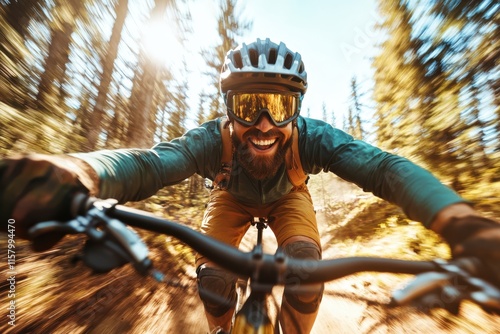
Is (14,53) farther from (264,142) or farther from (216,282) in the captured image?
(216,282)

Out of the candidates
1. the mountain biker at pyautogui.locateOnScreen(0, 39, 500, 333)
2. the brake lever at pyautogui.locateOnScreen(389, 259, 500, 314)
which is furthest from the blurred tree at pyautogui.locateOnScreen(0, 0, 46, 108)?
the brake lever at pyautogui.locateOnScreen(389, 259, 500, 314)

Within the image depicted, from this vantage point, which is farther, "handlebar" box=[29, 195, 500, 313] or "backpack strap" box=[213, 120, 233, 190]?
"backpack strap" box=[213, 120, 233, 190]

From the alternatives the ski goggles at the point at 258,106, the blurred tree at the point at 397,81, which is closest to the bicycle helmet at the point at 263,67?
the ski goggles at the point at 258,106

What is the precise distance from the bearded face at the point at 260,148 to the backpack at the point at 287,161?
70 millimetres

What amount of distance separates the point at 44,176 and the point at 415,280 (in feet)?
5.27

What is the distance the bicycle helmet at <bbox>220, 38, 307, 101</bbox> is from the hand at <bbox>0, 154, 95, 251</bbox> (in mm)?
2093

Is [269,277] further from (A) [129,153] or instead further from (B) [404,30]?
(B) [404,30]

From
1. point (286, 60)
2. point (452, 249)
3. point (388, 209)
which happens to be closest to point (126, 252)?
point (452, 249)

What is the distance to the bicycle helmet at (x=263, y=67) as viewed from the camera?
2785mm

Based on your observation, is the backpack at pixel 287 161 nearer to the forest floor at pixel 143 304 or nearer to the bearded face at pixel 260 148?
the bearded face at pixel 260 148

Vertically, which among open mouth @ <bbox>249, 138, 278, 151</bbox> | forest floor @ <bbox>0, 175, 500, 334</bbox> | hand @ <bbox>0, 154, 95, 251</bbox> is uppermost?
open mouth @ <bbox>249, 138, 278, 151</bbox>

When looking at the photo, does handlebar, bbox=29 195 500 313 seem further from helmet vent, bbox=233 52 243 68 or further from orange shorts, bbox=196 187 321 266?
helmet vent, bbox=233 52 243 68

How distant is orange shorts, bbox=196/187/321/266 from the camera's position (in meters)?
2.61

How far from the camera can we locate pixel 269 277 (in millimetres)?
1047
